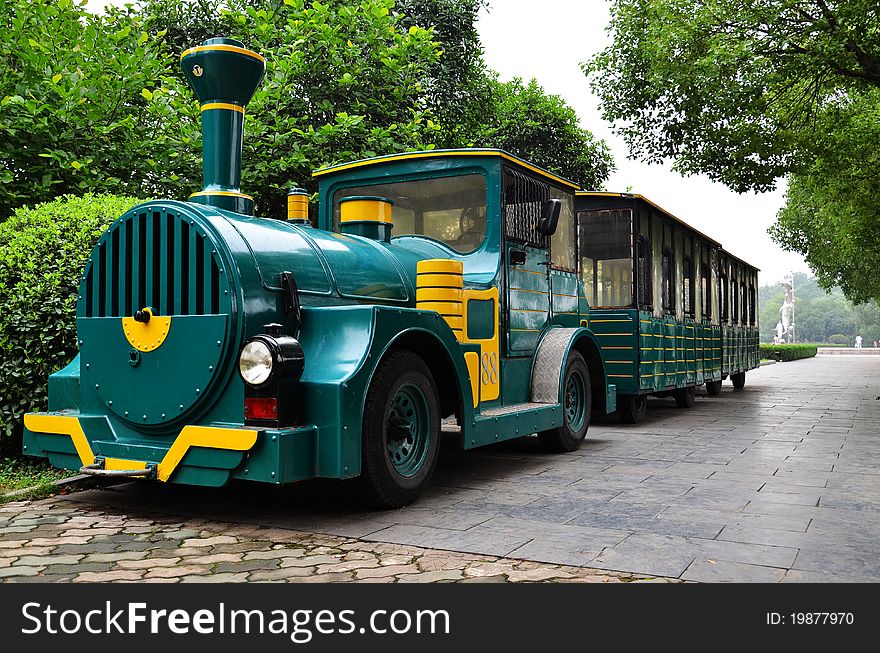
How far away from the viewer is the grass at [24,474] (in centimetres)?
533

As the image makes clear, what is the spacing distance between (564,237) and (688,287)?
586 cm

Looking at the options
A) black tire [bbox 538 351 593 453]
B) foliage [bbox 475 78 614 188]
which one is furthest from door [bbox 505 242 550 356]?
foliage [bbox 475 78 614 188]

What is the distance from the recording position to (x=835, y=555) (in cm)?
385

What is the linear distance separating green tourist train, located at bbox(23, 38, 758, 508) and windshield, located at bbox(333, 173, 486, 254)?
0.01 metres

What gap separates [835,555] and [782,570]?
0.48 meters

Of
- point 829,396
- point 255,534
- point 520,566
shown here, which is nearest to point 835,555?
point 520,566

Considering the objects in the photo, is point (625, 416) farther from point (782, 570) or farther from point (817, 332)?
point (817, 332)

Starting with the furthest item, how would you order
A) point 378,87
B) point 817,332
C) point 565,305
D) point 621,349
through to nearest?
1. point 817,332
2. point 378,87
3. point 621,349
4. point 565,305

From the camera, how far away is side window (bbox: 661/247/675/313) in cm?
1130

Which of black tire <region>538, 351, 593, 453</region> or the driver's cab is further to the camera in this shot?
black tire <region>538, 351, 593, 453</region>

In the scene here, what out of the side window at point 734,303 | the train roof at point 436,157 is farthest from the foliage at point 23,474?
the side window at point 734,303

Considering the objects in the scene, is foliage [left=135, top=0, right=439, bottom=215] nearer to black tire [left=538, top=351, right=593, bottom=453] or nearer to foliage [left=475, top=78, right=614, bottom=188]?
black tire [left=538, top=351, right=593, bottom=453]

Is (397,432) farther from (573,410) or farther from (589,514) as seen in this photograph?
(573,410)

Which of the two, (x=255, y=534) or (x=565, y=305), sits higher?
(x=565, y=305)
